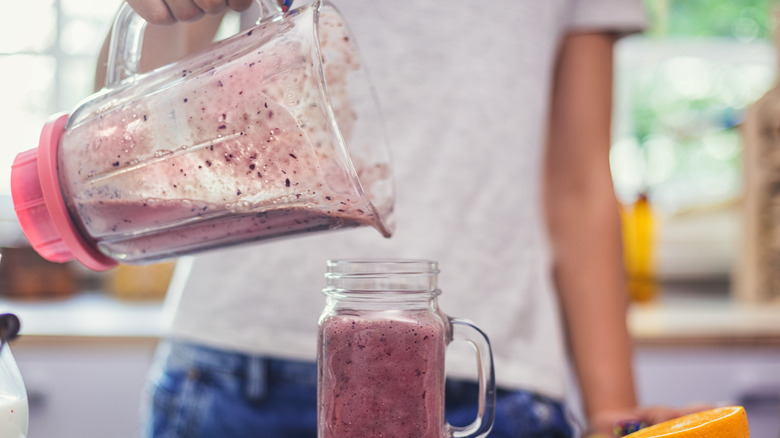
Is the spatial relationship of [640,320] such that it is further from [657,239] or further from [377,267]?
[377,267]

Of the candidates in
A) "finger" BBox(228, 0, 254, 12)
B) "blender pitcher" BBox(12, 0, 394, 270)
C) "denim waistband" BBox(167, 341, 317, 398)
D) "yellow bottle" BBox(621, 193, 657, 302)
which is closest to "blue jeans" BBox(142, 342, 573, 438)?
"denim waistband" BBox(167, 341, 317, 398)

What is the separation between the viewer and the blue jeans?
67 centimetres

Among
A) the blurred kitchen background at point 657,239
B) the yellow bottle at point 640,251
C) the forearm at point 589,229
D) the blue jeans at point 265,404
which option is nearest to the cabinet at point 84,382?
the blurred kitchen background at point 657,239

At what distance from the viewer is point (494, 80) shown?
28.5 inches

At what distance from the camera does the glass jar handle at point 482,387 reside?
405 mm

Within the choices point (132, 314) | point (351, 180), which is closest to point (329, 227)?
point (351, 180)

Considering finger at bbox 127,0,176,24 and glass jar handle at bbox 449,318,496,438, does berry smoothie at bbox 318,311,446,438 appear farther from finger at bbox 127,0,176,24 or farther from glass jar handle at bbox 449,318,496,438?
finger at bbox 127,0,176,24

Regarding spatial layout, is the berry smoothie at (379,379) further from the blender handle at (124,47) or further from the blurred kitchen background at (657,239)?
the blurred kitchen background at (657,239)

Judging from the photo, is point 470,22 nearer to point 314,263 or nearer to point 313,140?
point 314,263

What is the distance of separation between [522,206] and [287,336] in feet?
→ 0.95

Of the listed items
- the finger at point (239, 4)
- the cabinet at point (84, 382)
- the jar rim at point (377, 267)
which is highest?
the finger at point (239, 4)

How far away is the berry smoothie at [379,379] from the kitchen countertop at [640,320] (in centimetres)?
82

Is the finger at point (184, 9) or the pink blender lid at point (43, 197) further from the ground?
the finger at point (184, 9)

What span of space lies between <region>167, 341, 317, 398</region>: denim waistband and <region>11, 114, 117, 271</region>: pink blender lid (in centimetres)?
28
